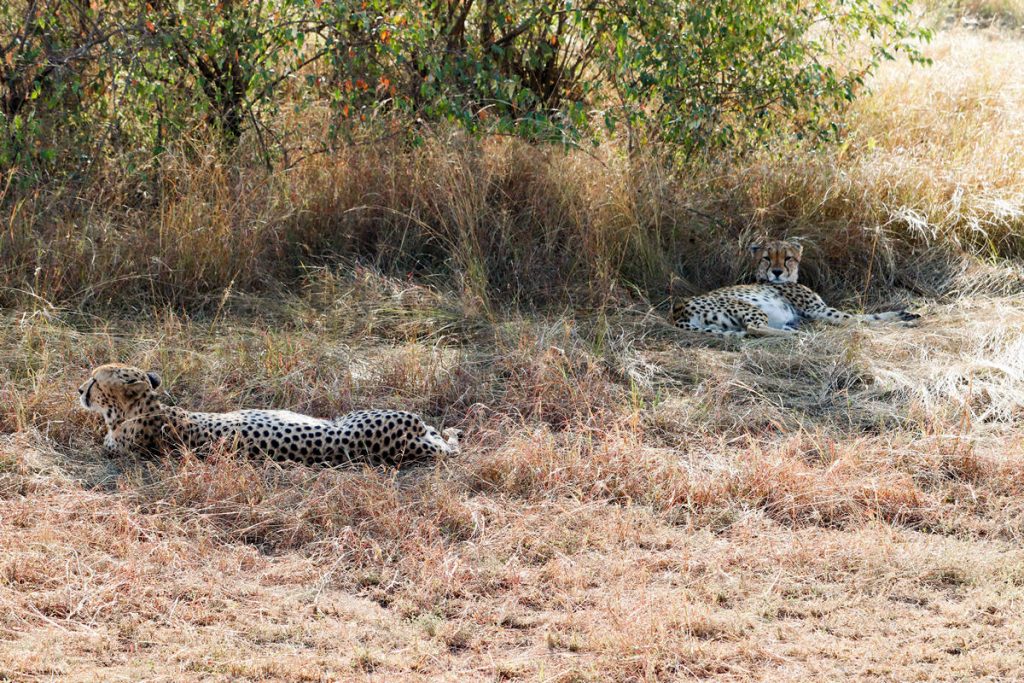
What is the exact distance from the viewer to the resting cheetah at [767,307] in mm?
6398

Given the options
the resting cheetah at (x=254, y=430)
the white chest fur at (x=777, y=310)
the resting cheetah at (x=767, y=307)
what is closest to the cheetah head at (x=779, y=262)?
the resting cheetah at (x=767, y=307)

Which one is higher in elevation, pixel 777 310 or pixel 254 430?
pixel 777 310

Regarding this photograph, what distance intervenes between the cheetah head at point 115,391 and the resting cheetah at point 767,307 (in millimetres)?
2858

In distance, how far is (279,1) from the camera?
7.17 meters

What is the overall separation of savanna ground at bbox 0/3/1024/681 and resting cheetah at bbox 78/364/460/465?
111 mm

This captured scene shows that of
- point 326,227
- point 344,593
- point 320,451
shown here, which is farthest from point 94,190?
point 344,593

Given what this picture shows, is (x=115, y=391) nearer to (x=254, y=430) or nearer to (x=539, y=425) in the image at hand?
(x=254, y=430)

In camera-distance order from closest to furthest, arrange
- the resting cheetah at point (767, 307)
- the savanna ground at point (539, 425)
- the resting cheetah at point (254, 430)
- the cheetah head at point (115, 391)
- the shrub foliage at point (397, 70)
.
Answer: the savanna ground at point (539, 425) < the resting cheetah at point (254, 430) < the cheetah head at point (115, 391) < the resting cheetah at point (767, 307) < the shrub foliage at point (397, 70)

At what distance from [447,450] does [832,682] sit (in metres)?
2.03

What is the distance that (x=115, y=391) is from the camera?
4.87 m

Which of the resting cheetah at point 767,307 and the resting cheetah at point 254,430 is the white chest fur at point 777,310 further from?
the resting cheetah at point 254,430

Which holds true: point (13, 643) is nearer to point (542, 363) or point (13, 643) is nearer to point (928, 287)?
point (542, 363)

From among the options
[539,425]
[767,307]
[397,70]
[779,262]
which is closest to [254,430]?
[539,425]

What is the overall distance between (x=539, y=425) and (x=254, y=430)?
3.84ft
